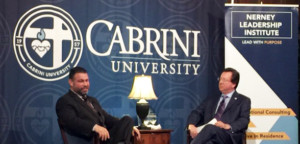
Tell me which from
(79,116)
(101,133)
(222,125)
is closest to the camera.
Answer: (101,133)

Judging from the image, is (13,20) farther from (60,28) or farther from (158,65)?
(158,65)

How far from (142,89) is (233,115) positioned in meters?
1.11

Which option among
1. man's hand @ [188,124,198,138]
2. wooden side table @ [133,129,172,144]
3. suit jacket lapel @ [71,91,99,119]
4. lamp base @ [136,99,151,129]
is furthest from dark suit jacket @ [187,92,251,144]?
suit jacket lapel @ [71,91,99,119]

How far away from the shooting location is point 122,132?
16.2 feet

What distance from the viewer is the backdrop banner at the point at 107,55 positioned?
584cm

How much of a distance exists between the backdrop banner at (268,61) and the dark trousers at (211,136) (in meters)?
1.14

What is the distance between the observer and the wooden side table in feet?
18.9

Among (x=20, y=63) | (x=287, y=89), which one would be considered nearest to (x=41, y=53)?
(x=20, y=63)

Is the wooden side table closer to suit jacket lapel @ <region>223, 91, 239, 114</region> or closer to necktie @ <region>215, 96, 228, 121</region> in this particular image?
necktie @ <region>215, 96, 228, 121</region>

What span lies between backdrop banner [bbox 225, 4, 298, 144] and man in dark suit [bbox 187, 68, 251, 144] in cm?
59

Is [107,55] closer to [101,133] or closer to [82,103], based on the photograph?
[82,103]

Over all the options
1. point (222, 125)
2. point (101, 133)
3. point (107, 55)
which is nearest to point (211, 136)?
point (222, 125)

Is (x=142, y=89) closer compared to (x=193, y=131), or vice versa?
(x=193, y=131)

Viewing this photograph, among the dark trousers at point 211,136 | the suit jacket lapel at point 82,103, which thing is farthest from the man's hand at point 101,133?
the dark trousers at point 211,136
